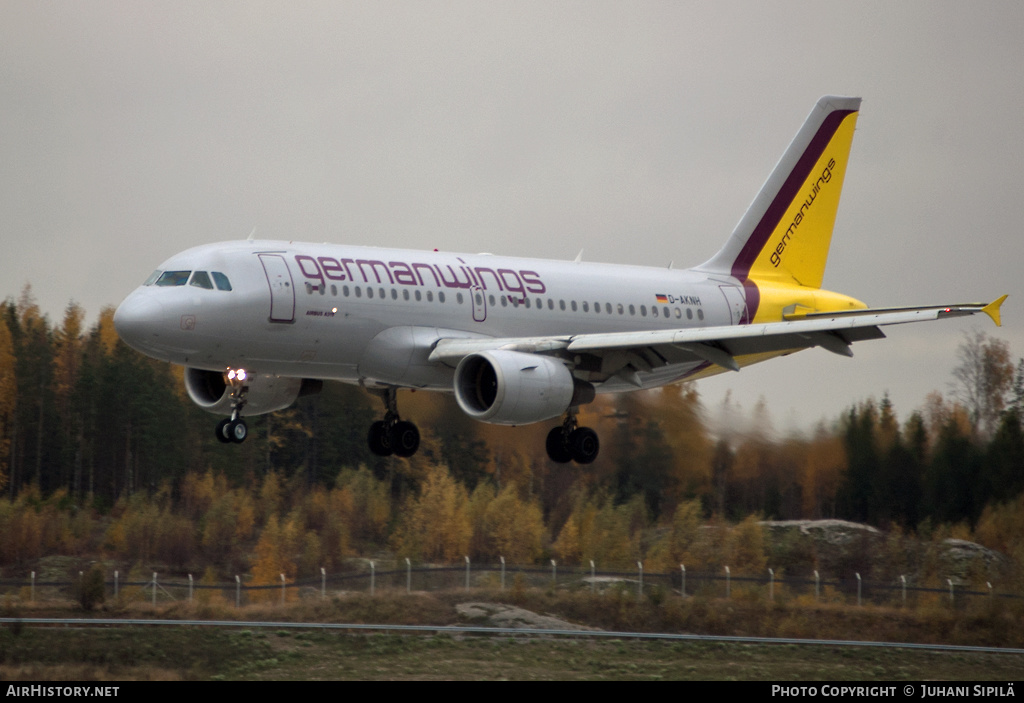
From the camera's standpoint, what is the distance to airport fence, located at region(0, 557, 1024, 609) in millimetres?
53969

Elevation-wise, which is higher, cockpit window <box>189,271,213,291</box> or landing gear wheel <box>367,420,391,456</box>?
cockpit window <box>189,271,213,291</box>

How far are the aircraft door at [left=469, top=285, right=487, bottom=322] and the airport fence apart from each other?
68.4 ft

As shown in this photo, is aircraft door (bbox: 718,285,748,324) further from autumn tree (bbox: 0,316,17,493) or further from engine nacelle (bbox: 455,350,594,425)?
autumn tree (bbox: 0,316,17,493)

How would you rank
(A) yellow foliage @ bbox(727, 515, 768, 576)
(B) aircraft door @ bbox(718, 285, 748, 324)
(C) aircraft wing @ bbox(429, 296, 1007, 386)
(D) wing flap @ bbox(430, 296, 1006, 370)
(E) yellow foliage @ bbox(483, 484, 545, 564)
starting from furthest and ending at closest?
(E) yellow foliage @ bbox(483, 484, 545, 564) < (A) yellow foliage @ bbox(727, 515, 768, 576) < (B) aircraft door @ bbox(718, 285, 748, 324) < (D) wing flap @ bbox(430, 296, 1006, 370) < (C) aircraft wing @ bbox(429, 296, 1007, 386)

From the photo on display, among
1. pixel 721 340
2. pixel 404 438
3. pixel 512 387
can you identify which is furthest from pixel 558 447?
pixel 721 340

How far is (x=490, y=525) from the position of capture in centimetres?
6041

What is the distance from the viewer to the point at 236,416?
3459 centimetres

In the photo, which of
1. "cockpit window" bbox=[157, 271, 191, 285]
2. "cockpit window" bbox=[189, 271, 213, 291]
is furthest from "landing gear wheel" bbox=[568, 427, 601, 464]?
"cockpit window" bbox=[157, 271, 191, 285]

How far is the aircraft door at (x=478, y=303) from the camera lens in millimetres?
35844

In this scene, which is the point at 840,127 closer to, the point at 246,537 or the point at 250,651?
the point at 250,651

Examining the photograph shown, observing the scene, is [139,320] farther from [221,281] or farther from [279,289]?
[279,289]

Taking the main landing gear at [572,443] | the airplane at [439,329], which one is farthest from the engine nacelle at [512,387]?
the main landing gear at [572,443]
